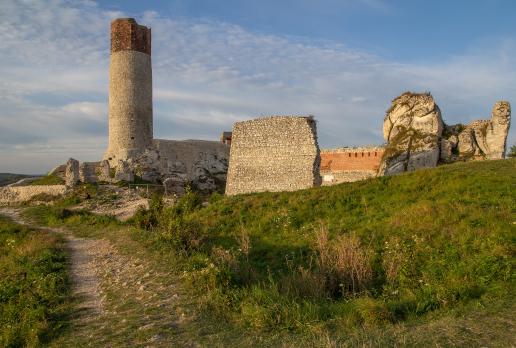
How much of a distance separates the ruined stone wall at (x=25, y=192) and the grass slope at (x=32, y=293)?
43.6ft

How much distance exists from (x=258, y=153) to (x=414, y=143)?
1043cm

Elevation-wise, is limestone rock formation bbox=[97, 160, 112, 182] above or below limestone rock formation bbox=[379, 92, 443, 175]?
below

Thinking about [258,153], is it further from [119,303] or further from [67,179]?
[119,303]

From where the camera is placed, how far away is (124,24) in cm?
3064

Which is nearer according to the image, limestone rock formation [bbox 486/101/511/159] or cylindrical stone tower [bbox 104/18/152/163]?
limestone rock formation [bbox 486/101/511/159]

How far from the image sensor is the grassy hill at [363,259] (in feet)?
18.1

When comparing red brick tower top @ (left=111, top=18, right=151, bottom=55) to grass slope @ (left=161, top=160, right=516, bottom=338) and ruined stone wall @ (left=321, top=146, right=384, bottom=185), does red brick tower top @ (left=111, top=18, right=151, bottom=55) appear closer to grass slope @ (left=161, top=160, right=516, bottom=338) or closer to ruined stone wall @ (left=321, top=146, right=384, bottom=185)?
ruined stone wall @ (left=321, top=146, right=384, bottom=185)

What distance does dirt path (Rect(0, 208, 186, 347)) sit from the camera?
18.2 ft

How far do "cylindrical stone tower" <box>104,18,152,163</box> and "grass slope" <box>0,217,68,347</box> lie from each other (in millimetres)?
18691

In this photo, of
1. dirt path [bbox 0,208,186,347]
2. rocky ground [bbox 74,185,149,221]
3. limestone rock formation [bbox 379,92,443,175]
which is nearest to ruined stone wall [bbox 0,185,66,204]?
rocky ground [bbox 74,185,149,221]

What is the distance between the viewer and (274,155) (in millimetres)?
19766

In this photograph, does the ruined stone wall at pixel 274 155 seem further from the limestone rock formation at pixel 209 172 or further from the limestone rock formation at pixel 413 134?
the limestone rock formation at pixel 209 172

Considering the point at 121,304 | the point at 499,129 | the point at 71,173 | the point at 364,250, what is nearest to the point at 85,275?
the point at 121,304

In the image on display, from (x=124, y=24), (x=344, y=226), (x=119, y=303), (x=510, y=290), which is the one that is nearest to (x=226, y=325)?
(x=119, y=303)
